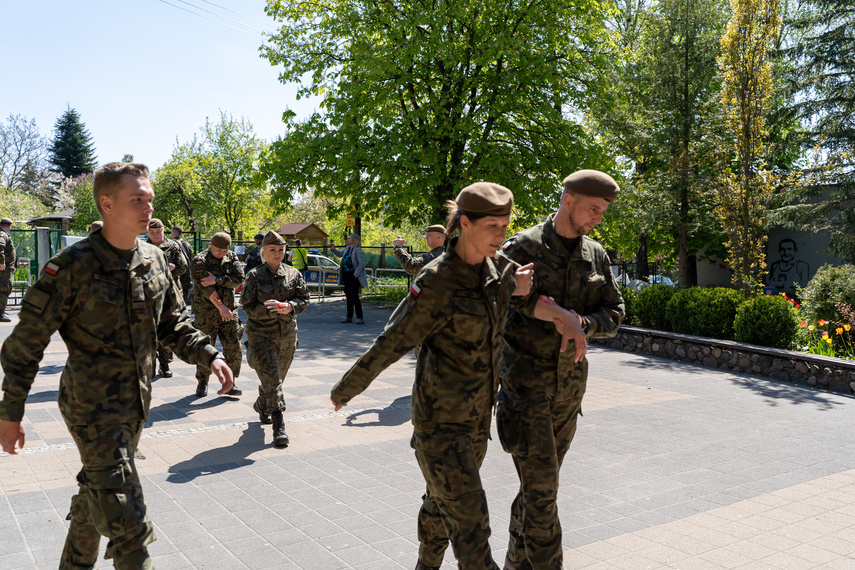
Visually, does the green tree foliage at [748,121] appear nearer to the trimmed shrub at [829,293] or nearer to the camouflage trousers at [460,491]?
the trimmed shrub at [829,293]

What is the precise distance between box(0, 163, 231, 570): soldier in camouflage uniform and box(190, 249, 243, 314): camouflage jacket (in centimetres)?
534

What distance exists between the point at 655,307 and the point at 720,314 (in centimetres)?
162

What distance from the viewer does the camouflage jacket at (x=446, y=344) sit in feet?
10.2

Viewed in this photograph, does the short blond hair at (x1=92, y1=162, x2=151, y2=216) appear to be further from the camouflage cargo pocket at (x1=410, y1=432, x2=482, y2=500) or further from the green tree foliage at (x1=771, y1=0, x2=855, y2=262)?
the green tree foliage at (x1=771, y1=0, x2=855, y2=262)

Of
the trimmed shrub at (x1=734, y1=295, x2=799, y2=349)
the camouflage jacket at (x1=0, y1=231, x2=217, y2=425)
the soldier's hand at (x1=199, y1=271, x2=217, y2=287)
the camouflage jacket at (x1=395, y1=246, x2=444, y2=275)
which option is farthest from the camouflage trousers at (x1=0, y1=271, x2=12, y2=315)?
the trimmed shrub at (x1=734, y1=295, x2=799, y2=349)

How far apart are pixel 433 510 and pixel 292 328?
3.95 metres

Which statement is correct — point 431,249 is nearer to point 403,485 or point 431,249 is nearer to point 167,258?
point 167,258

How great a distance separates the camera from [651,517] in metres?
4.82

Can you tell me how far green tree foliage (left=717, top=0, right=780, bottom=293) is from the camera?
12.8m

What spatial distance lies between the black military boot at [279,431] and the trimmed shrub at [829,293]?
9.20 metres

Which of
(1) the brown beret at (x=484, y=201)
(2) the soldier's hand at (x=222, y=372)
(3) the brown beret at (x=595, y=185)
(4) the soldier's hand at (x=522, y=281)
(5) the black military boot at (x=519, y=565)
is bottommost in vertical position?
(5) the black military boot at (x=519, y=565)

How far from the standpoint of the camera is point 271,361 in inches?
264

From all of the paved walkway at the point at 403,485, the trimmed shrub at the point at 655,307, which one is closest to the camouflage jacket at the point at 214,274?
the paved walkway at the point at 403,485

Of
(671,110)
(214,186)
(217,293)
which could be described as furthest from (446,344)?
(214,186)
